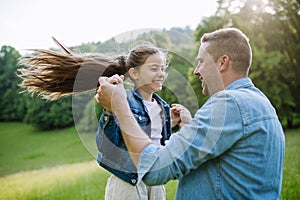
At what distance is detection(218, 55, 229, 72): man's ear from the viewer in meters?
2.01

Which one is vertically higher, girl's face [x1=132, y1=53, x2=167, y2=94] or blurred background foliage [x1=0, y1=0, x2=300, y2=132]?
girl's face [x1=132, y1=53, x2=167, y2=94]

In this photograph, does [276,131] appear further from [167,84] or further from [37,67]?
[37,67]

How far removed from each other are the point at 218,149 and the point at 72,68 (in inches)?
52.8

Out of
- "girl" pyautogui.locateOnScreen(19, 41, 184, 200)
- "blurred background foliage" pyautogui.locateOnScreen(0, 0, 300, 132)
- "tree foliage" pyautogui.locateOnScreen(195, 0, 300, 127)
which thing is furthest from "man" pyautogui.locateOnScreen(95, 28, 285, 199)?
"tree foliage" pyautogui.locateOnScreen(195, 0, 300, 127)

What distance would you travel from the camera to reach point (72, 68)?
8.73 feet

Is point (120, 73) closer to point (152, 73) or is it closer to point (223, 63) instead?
point (152, 73)

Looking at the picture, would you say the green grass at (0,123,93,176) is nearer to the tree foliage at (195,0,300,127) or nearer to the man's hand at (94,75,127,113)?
the tree foliage at (195,0,300,127)

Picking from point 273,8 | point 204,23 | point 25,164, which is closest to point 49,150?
point 25,164

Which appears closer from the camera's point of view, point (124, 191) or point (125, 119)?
point (125, 119)

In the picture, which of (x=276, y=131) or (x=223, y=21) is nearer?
(x=276, y=131)

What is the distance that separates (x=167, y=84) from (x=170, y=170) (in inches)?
40.3

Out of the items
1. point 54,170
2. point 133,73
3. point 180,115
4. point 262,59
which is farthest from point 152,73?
point 262,59

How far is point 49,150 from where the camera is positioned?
26062mm

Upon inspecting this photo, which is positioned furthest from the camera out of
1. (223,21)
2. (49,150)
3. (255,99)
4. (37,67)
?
(49,150)
